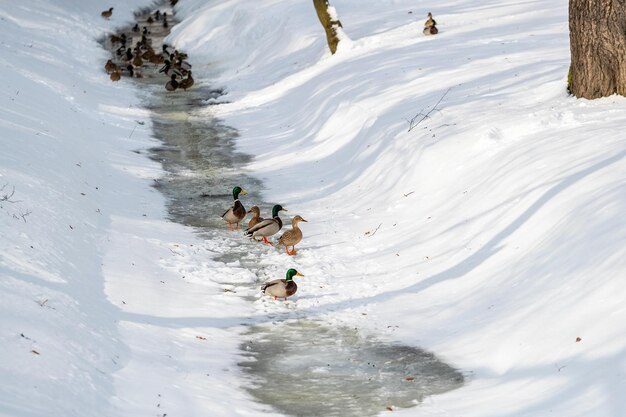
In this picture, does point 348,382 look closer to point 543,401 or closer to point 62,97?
point 543,401

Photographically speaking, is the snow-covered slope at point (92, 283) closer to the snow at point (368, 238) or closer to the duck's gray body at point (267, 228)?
the snow at point (368, 238)

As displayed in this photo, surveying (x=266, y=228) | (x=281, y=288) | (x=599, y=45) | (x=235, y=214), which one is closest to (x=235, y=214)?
(x=235, y=214)

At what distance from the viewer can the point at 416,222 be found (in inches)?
531

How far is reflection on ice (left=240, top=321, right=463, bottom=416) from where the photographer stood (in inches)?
339

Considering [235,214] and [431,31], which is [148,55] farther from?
[235,214]

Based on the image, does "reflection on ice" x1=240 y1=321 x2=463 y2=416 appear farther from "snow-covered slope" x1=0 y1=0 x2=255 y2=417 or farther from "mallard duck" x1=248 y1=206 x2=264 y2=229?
"mallard duck" x1=248 y1=206 x2=264 y2=229

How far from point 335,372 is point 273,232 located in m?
4.43

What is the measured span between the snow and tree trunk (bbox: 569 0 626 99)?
1.06ft

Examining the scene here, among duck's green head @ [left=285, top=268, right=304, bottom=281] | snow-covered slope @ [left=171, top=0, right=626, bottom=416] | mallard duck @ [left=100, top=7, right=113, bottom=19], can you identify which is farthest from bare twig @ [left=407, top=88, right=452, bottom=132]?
mallard duck @ [left=100, top=7, right=113, bottom=19]

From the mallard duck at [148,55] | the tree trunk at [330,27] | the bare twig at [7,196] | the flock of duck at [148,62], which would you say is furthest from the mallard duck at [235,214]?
the mallard duck at [148,55]

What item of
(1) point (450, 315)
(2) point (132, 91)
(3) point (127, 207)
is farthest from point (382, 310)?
(2) point (132, 91)

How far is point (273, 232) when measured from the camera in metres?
13.5

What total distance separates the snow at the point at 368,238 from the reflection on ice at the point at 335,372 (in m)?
0.24

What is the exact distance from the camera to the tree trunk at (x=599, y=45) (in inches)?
533
